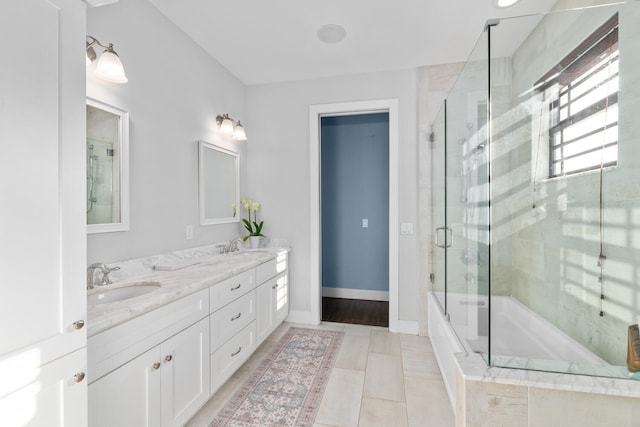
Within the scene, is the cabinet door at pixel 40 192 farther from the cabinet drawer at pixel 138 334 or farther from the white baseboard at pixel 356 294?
the white baseboard at pixel 356 294

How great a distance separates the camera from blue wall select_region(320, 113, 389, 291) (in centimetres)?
408

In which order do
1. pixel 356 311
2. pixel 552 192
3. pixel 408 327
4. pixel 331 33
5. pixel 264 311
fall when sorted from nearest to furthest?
pixel 552 192
pixel 331 33
pixel 264 311
pixel 408 327
pixel 356 311

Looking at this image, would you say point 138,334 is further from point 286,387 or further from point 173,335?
point 286,387

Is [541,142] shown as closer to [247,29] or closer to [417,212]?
[417,212]

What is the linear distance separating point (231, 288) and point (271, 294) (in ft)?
2.54

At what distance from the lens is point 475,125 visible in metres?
1.81

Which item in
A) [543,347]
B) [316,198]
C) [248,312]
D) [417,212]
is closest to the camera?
[543,347]

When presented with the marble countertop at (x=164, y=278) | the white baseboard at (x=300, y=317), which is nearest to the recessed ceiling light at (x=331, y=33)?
the marble countertop at (x=164, y=278)

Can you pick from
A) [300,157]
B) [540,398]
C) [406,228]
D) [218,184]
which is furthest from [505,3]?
[218,184]

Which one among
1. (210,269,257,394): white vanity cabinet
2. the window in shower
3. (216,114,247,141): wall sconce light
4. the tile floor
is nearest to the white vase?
(210,269,257,394): white vanity cabinet

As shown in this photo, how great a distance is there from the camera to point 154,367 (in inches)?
54.5

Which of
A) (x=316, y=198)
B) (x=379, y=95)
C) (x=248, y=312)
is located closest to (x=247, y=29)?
(x=379, y=95)

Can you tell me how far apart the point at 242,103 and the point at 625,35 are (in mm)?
3072

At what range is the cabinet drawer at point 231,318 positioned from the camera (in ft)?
6.16
